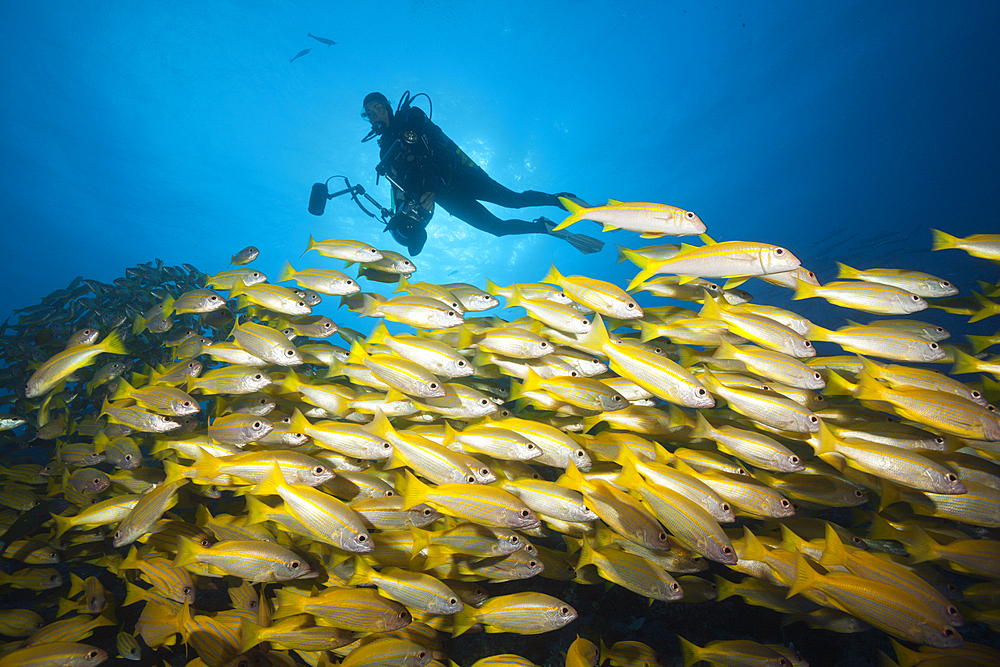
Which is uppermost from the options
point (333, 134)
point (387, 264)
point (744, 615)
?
point (333, 134)

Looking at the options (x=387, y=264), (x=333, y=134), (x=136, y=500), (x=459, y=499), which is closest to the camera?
(x=459, y=499)

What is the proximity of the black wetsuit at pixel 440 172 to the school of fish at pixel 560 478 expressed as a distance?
21.0 ft

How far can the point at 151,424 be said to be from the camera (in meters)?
3.13

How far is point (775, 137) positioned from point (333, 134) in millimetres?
29457

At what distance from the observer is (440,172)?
952 cm

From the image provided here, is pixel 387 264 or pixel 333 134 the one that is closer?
pixel 387 264

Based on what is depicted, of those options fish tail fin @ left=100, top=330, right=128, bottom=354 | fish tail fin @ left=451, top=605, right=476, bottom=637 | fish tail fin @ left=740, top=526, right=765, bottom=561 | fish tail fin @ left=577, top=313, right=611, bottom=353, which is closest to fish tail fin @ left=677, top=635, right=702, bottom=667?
fish tail fin @ left=740, top=526, right=765, bottom=561

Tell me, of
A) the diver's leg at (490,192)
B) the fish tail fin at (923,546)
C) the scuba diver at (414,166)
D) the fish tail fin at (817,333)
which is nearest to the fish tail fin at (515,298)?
the fish tail fin at (817,333)

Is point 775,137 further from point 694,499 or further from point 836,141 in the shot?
point 694,499

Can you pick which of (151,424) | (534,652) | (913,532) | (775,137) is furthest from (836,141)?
(151,424)

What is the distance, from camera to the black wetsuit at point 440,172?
8719 mm

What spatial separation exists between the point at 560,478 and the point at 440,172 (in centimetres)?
919

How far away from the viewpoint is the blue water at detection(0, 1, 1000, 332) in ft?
60.6

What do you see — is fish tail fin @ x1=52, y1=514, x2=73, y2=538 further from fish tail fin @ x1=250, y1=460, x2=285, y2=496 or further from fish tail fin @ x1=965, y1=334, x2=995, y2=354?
fish tail fin @ x1=965, y1=334, x2=995, y2=354
